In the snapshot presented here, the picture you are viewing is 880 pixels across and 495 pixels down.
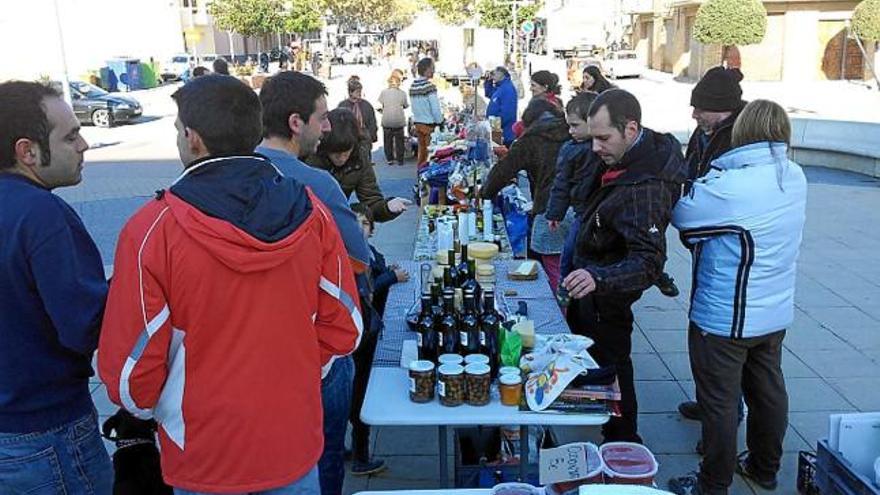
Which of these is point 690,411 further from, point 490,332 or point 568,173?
point 490,332

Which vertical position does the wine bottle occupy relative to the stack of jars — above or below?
above

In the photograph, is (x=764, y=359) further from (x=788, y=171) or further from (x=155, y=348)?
(x=155, y=348)

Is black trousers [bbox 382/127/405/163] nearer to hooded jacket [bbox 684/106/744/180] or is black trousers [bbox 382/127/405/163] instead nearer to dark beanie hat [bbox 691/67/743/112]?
hooded jacket [bbox 684/106/744/180]

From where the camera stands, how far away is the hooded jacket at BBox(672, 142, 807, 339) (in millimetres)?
3098

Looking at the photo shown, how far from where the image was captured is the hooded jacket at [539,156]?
5.52 m

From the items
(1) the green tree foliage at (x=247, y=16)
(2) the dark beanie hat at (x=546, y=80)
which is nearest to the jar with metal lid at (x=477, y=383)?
(2) the dark beanie hat at (x=546, y=80)

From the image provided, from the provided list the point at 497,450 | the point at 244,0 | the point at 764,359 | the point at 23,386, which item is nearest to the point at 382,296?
the point at 497,450

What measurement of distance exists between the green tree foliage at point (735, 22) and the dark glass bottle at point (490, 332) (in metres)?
31.0

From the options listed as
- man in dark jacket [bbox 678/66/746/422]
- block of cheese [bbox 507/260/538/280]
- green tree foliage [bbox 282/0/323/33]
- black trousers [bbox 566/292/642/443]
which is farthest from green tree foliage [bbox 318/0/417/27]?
black trousers [bbox 566/292/642/443]

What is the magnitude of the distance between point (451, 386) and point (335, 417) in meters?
0.48

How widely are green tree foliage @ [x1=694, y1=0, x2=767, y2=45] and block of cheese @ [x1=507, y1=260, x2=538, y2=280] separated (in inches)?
1176

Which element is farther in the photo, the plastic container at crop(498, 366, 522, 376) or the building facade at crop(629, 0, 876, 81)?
the building facade at crop(629, 0, 876, 81)

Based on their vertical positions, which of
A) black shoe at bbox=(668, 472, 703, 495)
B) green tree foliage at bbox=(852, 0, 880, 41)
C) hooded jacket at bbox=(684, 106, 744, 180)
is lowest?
black shoe at bbox=(668, 472, 703, 495)

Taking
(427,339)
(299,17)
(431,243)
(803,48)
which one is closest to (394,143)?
(431,243)
